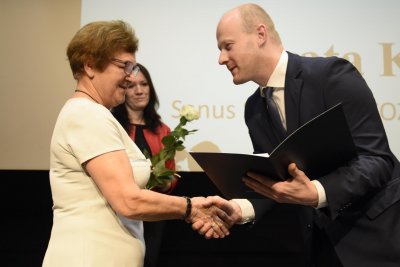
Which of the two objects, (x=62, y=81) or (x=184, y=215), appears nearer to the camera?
(x=184, y=215)

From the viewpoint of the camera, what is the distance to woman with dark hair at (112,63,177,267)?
10.6 feet

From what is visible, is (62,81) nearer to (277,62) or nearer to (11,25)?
(11,25)

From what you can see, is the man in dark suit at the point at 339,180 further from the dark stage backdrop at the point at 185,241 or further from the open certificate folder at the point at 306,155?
the dark stage backdrop at the point at 185,241

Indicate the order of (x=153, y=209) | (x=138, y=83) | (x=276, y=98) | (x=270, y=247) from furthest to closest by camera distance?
1. (x=270, y=247)
2. (x=138, y=83)
3. (x=276, y=98)
4. (x=153, y=209)

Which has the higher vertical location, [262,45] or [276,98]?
[262,45]

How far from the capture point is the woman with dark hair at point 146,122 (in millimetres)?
3234

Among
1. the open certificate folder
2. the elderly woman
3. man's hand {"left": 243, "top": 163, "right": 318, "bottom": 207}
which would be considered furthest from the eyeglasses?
man's hand {"left": 243, "top": 163, "right": 318, "bottom": 207}

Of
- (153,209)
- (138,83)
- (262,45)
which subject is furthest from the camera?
(138,83)

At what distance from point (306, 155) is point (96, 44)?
0.81m

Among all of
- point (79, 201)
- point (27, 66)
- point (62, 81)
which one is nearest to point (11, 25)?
point (27, 66)

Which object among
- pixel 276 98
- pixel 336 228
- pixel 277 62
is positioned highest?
pixel 277 62

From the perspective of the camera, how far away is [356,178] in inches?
62.8

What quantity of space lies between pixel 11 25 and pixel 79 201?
2.48 meters

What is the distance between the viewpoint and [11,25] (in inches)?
143
